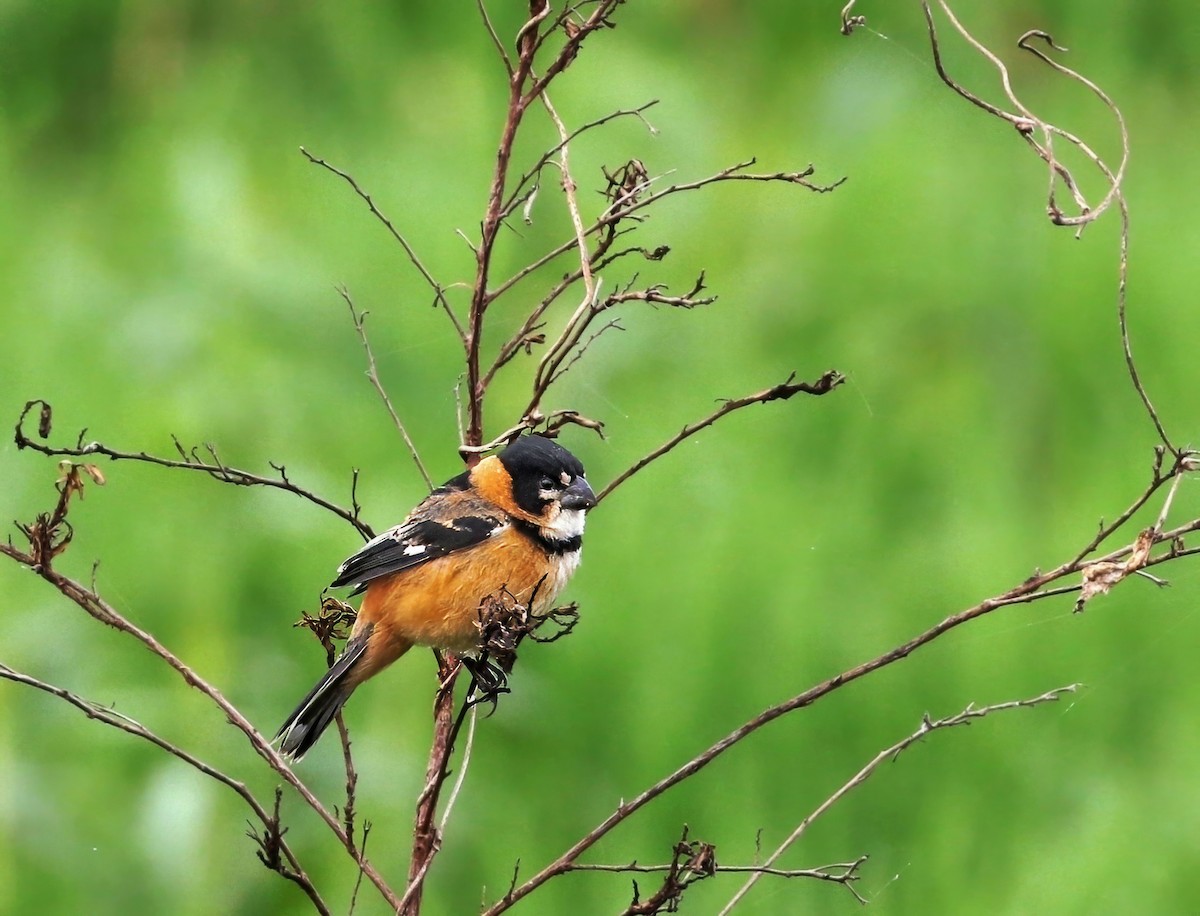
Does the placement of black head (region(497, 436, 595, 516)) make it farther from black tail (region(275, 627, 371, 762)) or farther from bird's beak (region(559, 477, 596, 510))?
black tail (region(275, 627, 371, 762))

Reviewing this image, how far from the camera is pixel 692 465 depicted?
3.54 m

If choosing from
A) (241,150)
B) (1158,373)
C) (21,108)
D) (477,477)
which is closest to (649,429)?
(477,477)

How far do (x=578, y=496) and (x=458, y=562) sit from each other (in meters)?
0.25

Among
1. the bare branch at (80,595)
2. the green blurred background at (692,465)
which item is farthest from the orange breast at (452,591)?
the bare branch at (80,595)

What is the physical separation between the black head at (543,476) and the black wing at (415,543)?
68mm

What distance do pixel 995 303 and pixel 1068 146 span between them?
56cm

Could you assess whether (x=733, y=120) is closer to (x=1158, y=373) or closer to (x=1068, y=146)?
(x=1068, y=146)

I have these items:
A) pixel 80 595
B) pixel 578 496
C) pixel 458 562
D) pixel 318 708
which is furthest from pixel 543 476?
pixel 80 595

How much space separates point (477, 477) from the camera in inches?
122

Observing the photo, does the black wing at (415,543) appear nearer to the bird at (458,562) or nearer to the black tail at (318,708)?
the bird at (458,562)

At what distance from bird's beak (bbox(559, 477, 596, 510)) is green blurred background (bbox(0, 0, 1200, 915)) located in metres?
0.52

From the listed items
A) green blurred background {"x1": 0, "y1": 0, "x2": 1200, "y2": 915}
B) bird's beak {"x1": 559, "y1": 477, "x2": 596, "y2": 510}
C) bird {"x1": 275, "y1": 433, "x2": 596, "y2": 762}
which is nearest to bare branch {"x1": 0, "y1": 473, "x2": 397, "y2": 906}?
bird {"x1": 275, "y1": 433, "x2": 596, "y2": 762}

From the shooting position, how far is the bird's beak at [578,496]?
112 inches

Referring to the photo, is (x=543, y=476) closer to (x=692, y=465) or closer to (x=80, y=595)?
(x=692, y=465)
